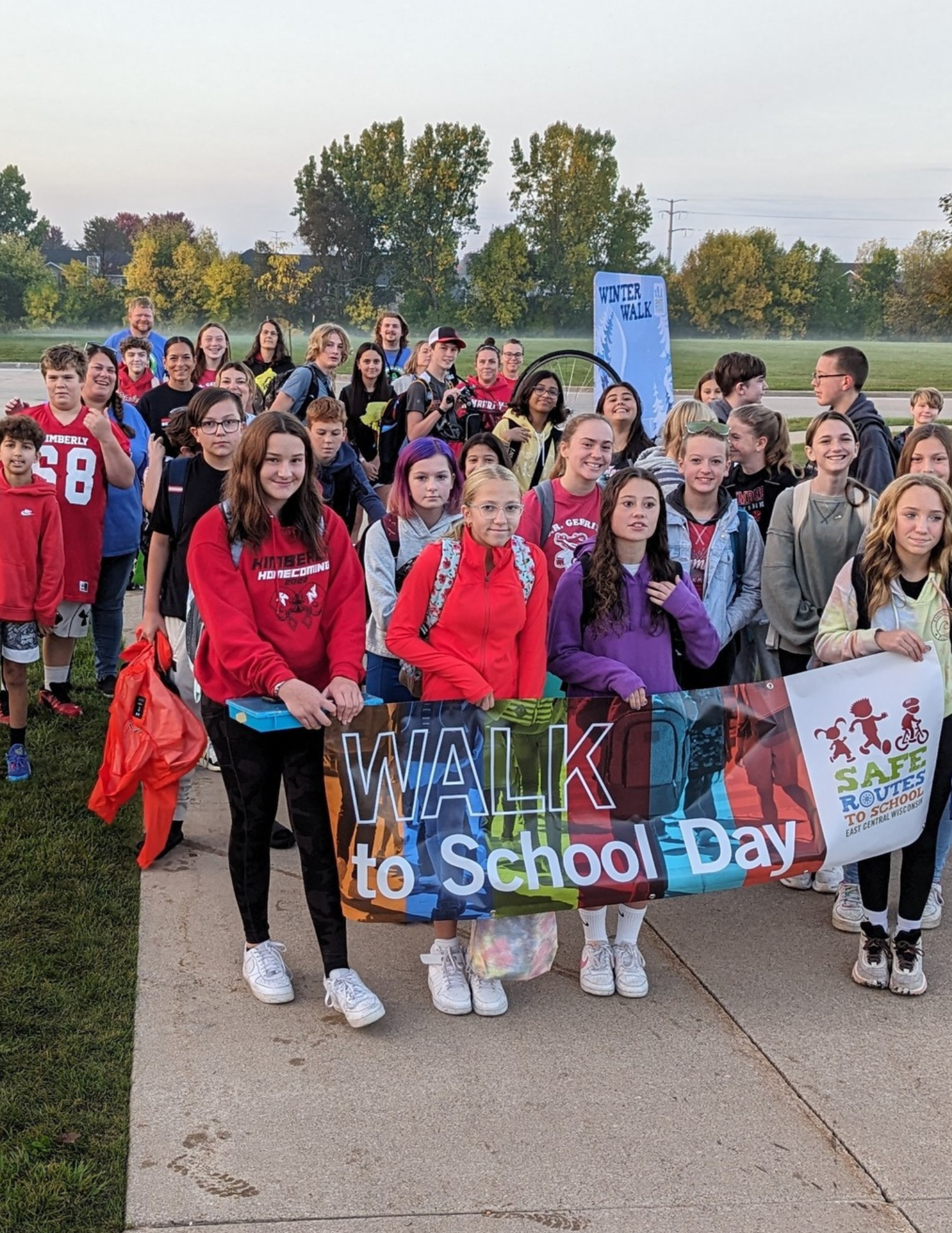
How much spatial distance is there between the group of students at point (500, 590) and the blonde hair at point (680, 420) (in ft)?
0.05

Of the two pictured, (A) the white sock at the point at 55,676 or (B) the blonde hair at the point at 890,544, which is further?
(A) the white sock at the point at 55,676

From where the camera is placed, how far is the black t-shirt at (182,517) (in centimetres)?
483

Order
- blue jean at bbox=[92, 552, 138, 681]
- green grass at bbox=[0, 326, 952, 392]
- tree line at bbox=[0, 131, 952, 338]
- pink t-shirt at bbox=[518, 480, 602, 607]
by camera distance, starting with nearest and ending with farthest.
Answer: pink t-shirt at bbox=[518, 480, 602, 607] → blue jean at bbox=[92, 552, 138, 681] → green grass at bbox=[0, 326, 952, 392] → tree line at bbox=[0, 131, 952, 338]

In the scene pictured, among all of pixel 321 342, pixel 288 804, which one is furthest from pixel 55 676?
pixel 288 804

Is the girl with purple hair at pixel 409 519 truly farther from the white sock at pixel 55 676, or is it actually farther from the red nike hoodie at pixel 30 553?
the white sock at pixel 55 676

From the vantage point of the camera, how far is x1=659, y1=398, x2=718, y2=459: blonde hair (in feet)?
17.4

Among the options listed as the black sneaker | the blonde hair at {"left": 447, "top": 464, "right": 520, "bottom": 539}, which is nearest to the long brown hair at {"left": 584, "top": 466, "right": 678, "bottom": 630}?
the blonde hair at {"left": 447, "top": 464, "right": 520, "bottom": 539}

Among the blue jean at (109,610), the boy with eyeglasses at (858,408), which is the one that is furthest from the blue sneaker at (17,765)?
the boy with eyeglasses at (858,408)

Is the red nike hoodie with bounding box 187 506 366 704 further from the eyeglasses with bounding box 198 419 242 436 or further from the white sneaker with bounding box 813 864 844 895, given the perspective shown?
the white sneaker with bounding box 813 864 844 895

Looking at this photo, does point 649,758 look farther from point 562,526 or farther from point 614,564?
point 562,526

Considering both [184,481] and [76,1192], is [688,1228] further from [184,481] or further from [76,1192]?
[184,481]

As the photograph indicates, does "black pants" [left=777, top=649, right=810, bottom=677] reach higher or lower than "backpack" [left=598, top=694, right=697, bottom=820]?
higher

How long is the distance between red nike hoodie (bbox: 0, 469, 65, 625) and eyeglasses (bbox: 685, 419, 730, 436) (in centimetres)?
322

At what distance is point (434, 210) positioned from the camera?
5169 cm
